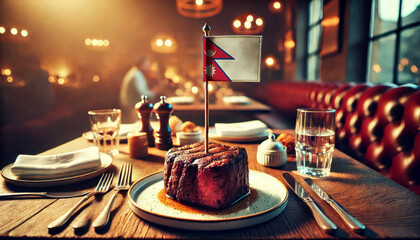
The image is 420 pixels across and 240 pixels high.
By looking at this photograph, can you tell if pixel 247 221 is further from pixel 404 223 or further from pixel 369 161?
pixel 369 161

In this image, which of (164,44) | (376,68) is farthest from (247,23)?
(164,44)

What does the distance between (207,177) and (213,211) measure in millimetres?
86

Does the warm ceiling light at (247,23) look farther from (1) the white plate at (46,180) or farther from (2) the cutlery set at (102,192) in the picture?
(1) the white plate at (46,180)

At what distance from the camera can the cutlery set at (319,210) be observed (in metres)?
0.56

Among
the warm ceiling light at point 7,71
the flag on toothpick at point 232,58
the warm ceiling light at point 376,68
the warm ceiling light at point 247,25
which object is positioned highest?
the warm ceiling light at point 247,25

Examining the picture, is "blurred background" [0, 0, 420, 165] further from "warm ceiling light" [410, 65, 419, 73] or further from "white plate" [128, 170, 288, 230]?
"white plate" [128, 170, 288, 230]

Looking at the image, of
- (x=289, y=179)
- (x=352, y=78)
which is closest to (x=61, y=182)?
(x=289, y=179)

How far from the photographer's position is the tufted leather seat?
1.23 m

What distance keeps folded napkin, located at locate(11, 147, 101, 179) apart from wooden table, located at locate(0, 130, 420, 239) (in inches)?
2.2

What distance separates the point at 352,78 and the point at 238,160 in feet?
12.8

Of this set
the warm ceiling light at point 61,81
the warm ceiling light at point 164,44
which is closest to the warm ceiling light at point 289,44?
the warm ceiling light at point 164,44

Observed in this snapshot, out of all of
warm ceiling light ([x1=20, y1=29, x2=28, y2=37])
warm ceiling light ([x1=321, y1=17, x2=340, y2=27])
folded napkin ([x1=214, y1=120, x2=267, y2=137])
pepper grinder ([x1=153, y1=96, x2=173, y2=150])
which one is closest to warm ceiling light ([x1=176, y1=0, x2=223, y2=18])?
warm ceiling light ([x1=321, y1=17, x2=340, y2=27])

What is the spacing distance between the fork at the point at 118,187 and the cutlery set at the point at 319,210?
19.4 inches

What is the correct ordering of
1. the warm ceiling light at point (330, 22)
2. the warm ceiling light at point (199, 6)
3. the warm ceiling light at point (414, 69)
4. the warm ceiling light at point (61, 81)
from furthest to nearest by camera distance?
the warm ceiling light at point (61, 81) → the warm ceiling light at point (330, 22) → the warm ceiling light at point (199, 6) → the warm ceiling light at point (414, 69)
